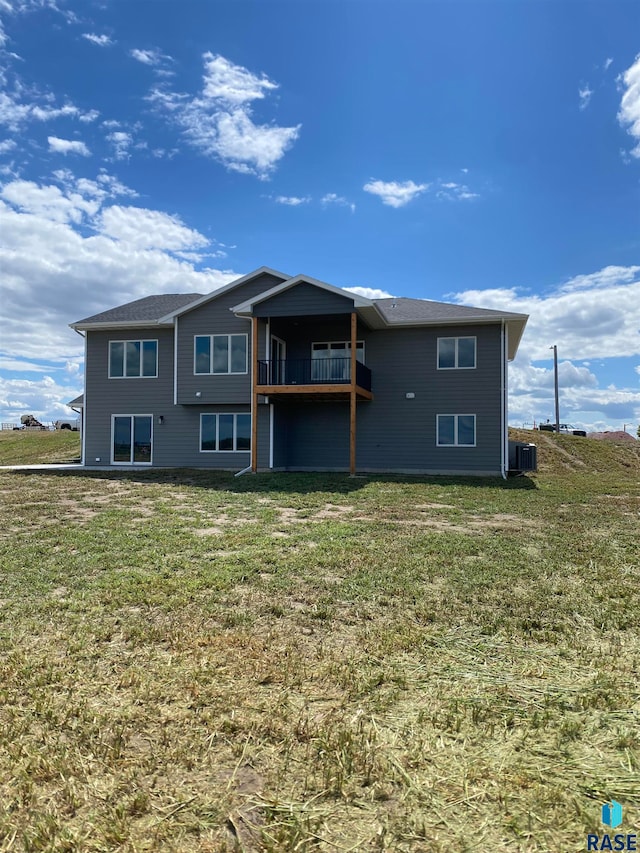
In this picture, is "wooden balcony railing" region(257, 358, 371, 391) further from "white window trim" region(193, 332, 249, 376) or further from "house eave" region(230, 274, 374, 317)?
"house eave" region(230, 274, 374, 317)

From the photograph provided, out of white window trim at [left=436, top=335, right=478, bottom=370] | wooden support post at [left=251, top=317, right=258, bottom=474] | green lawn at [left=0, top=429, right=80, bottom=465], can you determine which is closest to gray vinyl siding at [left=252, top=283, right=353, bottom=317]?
wooden support post at [left=251, top=317, right=258, bottom=474]

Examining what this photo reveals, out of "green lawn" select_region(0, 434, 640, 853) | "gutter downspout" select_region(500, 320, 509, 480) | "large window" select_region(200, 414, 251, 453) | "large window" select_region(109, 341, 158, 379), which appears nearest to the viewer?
"green lawn" select_region(0, 434, 640, 853)

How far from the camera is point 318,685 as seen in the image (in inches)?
116

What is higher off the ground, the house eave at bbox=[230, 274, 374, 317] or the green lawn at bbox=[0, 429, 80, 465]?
the house eave at bbox=[230, 274, 374, 317]

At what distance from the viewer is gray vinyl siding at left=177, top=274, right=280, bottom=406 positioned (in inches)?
694

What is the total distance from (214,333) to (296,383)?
10.8 feet

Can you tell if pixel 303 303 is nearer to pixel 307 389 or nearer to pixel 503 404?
pixel 307 389

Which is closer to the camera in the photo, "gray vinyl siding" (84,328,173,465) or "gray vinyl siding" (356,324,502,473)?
"gray vinyl siding" (356,324,502,473)

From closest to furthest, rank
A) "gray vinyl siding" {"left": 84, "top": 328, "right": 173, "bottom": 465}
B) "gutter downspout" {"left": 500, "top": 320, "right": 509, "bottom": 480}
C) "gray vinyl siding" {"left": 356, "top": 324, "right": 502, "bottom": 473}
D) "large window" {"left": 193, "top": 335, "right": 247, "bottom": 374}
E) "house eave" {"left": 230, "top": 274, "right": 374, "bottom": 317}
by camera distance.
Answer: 1. "house eave" {"left": 230, "top": 274, "right": 374, "bottom": 317}
2. "gutter downspout" {"left": 500, "top": 320, "right": 509, "bottom": 480}
3. "gray vinyl siding" {"left": 356, "top": 324, "right": 502, "bottom": 473}
4. "large window" {"left": 193, "top": 335, "right": 247, "bottom": 374}
5. "gray vinyl siding" {"left": 84, "top": 328, "right": 173, "bottom": 465}

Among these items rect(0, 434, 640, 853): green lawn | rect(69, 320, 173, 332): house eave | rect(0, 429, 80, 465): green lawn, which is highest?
rect(69, 320, 173, 332): house eave

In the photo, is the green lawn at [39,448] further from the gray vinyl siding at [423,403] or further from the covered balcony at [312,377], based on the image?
→ the gray vinyl siding at [423,403]

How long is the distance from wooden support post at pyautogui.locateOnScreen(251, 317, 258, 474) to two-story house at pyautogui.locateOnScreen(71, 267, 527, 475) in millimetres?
49

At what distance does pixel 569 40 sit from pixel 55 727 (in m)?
16.3

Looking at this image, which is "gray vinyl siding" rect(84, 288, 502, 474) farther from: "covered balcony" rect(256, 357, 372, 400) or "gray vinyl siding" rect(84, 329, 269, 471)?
"covered balcony" rect(256, 357, 372, 400)
